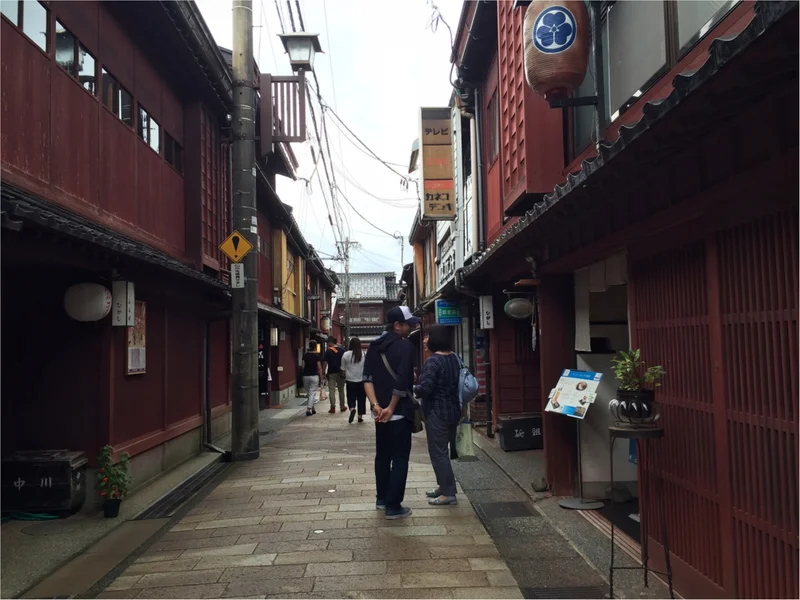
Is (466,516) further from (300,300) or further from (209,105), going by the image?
(300,300)

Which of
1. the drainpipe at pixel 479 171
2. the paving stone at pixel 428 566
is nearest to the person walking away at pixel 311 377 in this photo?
the drainpipe at pixel 479 171

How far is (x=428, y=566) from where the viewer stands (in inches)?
202

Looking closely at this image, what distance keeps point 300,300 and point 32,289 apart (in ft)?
72.8

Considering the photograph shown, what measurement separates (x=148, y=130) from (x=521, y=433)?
7.94m

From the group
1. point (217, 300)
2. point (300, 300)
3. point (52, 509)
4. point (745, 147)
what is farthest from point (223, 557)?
point (300, 300)

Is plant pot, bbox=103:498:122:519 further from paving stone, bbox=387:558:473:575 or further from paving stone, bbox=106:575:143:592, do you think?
paving stone, bbox=387:558:473:575

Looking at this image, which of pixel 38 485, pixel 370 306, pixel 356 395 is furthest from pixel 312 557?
pixel 370 306

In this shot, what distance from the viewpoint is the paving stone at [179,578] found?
4922 millimetres

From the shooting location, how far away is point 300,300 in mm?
29219

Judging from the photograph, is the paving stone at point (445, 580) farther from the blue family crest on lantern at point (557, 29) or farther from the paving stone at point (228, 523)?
the blue family crest on lantern at point (557, 29)

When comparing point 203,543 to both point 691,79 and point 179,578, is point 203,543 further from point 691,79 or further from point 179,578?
point 691,79

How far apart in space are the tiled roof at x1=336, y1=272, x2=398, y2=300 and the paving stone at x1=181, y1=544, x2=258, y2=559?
50540 millimetres

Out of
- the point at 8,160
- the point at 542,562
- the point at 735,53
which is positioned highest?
the point at 8,160

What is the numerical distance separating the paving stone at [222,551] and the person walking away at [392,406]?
4.92 feet
